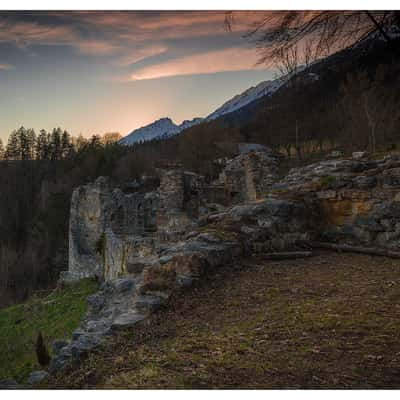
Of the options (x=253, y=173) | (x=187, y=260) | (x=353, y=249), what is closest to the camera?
(x=187, y=260)

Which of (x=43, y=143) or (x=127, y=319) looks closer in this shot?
(x=127, y=319)

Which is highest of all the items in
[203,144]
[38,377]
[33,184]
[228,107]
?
[203,144]

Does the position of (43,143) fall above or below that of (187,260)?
above

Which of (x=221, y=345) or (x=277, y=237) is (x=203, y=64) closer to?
(x=277, y=237)

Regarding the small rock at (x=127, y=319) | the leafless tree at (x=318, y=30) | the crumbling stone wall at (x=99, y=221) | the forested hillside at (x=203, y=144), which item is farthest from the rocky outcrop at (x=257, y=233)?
the crumbling stone wall at (x=99, y=221)

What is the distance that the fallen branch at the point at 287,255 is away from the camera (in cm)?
516

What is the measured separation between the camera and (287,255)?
206 inches

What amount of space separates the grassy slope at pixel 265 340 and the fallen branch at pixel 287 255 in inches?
29.3

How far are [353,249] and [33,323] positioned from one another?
9178mm

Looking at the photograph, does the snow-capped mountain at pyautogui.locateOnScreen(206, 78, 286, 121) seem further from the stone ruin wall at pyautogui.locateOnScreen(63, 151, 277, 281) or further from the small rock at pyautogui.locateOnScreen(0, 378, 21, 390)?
the small rock at pyautogui.locateOnScreen(0, 378, 21, 390)

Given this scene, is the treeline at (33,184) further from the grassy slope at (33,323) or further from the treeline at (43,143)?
the grassy slope at (33,323)

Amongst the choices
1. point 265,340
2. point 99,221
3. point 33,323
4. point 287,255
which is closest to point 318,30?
point 287,255

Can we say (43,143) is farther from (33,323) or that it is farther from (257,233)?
(33,323)

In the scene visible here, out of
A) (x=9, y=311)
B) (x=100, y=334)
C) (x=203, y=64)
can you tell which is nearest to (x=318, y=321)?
(x=100, y=334)
